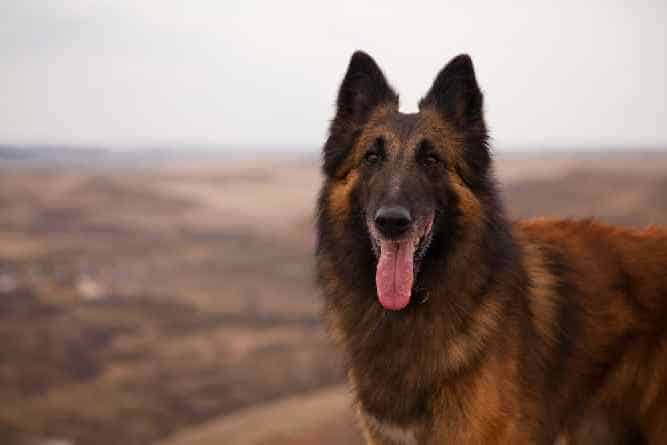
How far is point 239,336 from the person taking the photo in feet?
55.7

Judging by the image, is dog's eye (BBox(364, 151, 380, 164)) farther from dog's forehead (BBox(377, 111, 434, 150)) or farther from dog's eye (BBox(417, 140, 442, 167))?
dog's eye (BBox(417, 140, 442, 167))

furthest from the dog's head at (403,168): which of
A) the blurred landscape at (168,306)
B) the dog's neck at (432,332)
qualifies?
the blurred landscape at (168,306)

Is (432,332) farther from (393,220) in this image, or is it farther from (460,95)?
(460,95)

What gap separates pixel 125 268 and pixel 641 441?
21064 mm

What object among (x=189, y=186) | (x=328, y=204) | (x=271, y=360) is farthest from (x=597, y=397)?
(x=189, y=186)

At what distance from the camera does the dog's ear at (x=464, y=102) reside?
380 centimetres

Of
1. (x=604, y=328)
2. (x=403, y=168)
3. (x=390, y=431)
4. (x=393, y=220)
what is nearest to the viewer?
(x=393, y=220)

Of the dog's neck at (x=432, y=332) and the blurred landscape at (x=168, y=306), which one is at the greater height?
the dog's neck at (x=432, y=332)

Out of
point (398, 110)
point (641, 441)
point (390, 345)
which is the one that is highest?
point (398, 110)

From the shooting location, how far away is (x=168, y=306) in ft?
62.6

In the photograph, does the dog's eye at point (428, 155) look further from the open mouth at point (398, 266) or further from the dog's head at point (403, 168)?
the open mouth at point (398, 266)

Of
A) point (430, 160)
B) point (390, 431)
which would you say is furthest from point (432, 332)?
point (430, 160)

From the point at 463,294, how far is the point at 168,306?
16.4m

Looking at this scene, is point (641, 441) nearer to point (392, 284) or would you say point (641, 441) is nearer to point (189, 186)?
point (392, 284)
